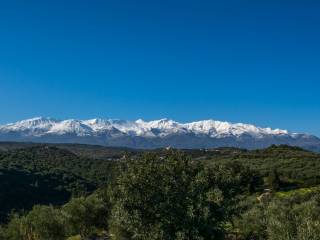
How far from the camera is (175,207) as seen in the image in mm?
51531

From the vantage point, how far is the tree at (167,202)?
51000 millimetres

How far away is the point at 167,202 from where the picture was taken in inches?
2026

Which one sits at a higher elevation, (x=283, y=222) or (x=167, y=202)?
(x=167, y=202)

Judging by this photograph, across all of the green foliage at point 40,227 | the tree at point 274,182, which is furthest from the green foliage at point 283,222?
the tree at point 274,182

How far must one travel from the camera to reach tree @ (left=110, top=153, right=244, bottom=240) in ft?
167

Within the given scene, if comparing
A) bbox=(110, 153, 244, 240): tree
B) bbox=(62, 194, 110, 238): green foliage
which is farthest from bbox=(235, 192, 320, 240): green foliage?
bbox=(62, 194, 110, 238): green foliage

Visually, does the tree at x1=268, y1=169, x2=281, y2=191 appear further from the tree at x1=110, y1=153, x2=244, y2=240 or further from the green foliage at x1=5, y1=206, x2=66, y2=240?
the tree at x1=110, y1=153, x2=244, y2=240

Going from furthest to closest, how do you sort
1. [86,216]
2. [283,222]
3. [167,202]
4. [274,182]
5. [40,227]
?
[274,182] → [86,216] → [40,227] → [283,222] → [167,202]

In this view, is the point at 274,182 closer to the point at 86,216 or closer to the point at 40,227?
the point at 86,216

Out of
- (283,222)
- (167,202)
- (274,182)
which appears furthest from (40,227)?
(274,182)

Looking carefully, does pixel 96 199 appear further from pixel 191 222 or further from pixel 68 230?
pixel 191 222

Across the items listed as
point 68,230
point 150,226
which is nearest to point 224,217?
point 150,226

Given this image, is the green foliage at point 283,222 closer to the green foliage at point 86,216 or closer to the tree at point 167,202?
the tree at point 167,202

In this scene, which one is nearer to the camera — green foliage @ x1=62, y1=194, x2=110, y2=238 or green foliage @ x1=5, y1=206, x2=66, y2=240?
green foliage @ x1=5, y1=206, x2=66, y2=240
